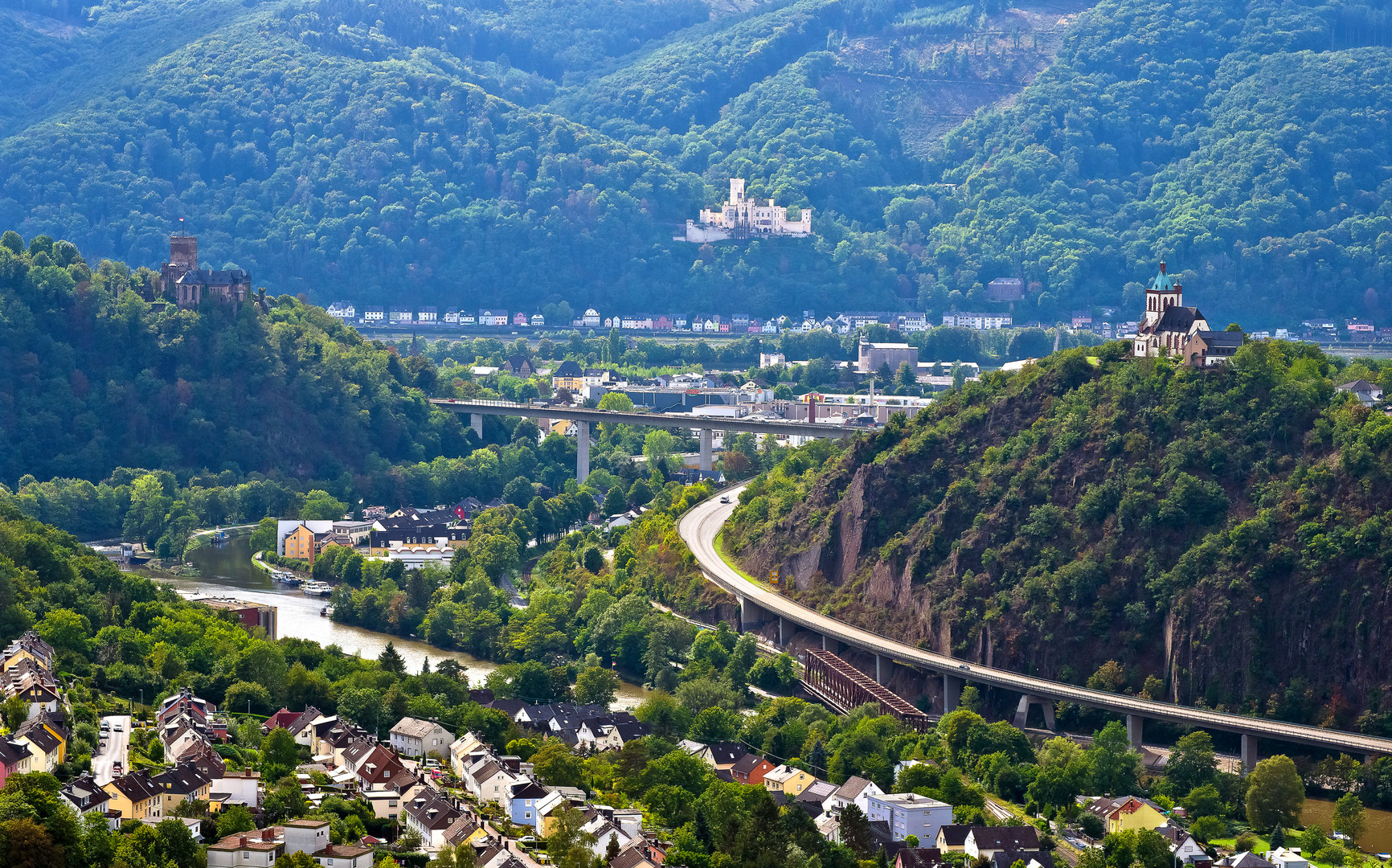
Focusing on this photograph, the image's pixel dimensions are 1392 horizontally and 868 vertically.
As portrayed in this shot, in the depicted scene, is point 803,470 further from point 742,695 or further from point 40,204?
point 40,204

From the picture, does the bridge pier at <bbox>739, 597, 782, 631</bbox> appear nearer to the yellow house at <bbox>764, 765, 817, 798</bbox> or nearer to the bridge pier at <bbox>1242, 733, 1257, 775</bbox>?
the bridge pier at <bbox>1242, 733, 1257, 775</bbox>

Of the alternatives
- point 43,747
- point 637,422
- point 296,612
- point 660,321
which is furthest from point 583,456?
point 43,747

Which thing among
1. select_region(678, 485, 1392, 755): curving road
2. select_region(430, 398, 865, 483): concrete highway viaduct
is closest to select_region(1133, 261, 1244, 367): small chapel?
select_region(678, 485, 1392, 755): curving road

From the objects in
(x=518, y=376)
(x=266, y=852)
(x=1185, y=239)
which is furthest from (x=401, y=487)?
(x=1185, y=239)

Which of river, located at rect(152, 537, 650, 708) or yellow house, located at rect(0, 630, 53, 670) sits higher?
yellow house, located at rect(0, 630, 53, 670)

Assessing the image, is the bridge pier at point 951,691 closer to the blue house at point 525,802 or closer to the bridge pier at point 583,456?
the blue house at point 525,802

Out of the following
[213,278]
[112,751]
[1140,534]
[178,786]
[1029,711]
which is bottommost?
[1029,711]

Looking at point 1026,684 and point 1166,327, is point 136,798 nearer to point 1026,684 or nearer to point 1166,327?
point 1026,684
